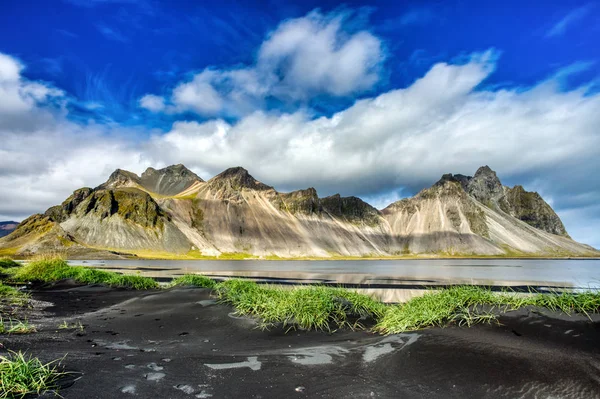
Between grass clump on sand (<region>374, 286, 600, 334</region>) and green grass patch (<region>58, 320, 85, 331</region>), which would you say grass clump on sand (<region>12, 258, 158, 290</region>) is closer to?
green grass patch (<region>58, 320, 85, 331</region>)

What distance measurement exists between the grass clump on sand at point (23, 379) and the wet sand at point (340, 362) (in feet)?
1.22

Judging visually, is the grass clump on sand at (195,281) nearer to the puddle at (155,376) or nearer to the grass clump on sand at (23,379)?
the puddle at (155,376)

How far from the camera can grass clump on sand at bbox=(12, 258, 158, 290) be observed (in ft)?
95.2

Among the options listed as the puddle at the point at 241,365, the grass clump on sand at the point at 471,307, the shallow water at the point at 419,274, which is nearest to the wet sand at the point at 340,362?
the puddle at the point at 241,365

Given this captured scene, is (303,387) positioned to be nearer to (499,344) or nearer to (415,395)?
(415,395)

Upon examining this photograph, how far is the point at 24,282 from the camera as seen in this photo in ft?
102

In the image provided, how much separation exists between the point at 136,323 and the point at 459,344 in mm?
12667

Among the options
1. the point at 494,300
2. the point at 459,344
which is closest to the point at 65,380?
the point at 459,344

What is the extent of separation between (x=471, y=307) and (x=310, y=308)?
5.59 meters

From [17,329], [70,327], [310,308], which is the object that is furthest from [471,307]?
[17,329]

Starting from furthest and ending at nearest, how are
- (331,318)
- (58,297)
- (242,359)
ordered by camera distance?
(58,297) < (331,318) < (242,359)

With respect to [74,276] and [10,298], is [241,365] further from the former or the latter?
[74,276]

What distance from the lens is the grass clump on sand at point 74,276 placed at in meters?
29.0

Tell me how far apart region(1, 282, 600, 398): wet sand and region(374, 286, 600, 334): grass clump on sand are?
477mm
